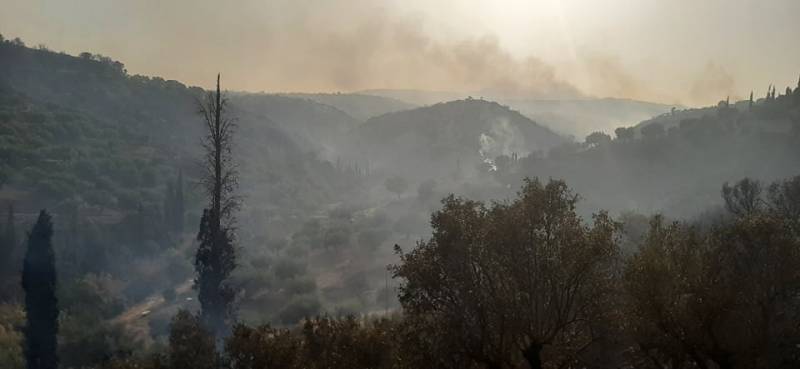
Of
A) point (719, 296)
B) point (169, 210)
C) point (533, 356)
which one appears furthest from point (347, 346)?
point (169, 210)

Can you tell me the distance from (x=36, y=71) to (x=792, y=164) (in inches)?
7890

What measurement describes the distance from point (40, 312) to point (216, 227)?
24004 mm

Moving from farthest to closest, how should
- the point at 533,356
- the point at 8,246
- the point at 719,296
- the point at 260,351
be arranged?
the point at 8,246 → the point at 719,296 → the point at 260,351 → the point at 533,356

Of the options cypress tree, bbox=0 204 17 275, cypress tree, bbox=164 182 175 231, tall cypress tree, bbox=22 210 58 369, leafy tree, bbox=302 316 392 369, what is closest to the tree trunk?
leafy tree, bbox=302 316 392 369

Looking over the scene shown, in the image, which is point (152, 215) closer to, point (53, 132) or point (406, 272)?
point (53, 132)

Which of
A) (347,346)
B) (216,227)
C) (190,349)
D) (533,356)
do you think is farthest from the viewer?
(216,227)

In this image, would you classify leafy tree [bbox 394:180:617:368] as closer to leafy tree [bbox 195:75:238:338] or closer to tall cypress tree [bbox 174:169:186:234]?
leafy tree [bbox 195:75:238:338]

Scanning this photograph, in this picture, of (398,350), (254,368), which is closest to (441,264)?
(398,350)

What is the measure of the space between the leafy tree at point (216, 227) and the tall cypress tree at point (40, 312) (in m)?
19.6

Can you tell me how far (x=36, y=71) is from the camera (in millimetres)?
182500

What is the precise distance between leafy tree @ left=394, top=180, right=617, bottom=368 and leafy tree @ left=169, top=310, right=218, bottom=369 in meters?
6.41

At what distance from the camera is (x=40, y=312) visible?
44.2 m

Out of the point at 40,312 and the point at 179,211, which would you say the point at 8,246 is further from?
the point at 40,312

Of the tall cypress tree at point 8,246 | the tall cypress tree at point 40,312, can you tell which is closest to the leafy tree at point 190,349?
the tall cypress tree at point 40,312
